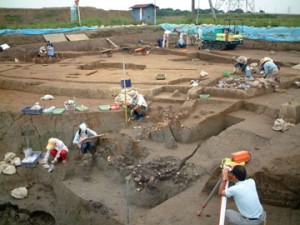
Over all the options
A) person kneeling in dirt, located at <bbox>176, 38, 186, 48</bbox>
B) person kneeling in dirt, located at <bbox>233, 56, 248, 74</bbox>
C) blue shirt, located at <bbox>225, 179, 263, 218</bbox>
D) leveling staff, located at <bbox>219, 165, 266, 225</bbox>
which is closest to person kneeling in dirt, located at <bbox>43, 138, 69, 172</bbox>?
leveling staff, located at <bbox>219, 165, 266, 225</bbox>

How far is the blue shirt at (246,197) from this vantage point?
14.3 feet

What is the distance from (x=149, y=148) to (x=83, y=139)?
170 centimetres

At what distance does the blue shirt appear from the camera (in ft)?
14.3

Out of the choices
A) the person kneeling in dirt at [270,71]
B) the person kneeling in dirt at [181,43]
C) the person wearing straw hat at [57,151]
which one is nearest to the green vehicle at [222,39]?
the person kneeling in dirt at [181,43]

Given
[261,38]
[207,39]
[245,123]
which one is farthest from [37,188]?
[261,38]

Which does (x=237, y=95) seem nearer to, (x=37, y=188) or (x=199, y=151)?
(x=199, y=151)

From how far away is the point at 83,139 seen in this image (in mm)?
8766

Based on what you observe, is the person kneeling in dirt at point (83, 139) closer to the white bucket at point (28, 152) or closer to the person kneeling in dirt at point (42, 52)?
the white bucket at point (28, 152)

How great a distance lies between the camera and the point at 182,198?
248 inches

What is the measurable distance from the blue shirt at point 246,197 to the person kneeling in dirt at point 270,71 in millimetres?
8068

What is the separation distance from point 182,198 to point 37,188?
4.19 metres

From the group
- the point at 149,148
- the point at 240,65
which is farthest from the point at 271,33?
the point at 149,148

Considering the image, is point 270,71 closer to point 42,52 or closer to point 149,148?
point 149,148

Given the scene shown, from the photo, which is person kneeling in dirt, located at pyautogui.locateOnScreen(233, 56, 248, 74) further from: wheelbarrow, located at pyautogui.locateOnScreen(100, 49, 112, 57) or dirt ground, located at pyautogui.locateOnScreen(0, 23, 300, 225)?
wheelbarrow, located at pyautogui.locateOnScreen(100, 49, 112, 57)
